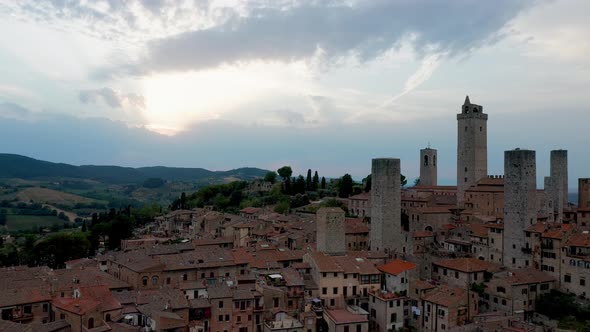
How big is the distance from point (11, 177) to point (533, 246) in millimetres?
209419

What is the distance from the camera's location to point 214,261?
36406mm

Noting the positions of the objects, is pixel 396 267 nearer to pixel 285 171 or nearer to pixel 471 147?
pixel 471 147

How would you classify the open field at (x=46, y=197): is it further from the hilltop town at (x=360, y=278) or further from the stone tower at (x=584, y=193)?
the stone tower at (x=584, y=193)

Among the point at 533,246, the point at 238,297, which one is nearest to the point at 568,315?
the point at 533,246

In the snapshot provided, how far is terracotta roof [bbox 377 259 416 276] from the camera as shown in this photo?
3544 cm

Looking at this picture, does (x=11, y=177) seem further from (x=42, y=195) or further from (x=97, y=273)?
(x=97, y=273)

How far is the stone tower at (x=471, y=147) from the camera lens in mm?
58156

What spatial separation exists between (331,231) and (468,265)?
11051 millimetres

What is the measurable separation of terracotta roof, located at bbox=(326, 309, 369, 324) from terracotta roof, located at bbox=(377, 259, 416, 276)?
4868 millimetres

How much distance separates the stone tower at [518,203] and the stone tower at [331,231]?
42.8 ft

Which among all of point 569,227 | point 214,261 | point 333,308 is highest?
point 569,227

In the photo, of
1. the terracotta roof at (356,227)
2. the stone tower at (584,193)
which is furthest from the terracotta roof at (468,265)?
the stone tower at (584,193)

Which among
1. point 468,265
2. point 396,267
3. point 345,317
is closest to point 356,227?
point 396,267

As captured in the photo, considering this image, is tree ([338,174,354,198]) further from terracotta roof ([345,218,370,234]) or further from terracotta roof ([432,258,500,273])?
terracotta roof ([432,258,500,273])
